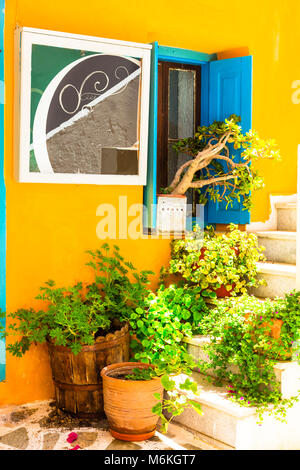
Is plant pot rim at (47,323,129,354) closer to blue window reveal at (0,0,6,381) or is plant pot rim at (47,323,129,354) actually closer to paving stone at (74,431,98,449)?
blue window reveal at (0,0,6,381)

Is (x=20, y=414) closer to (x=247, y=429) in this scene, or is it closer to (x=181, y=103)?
(x=247, y=429)

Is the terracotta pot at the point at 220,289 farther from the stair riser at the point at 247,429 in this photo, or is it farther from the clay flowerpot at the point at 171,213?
the stair riser at the point at 247,429

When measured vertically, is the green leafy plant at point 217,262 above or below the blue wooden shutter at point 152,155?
below

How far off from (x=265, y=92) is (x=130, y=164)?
1933 millimetres

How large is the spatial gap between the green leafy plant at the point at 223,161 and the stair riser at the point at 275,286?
81cm

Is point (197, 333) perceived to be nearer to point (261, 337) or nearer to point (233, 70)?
point (261, 337)

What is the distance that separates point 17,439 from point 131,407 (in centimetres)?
85

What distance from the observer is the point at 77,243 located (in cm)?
516

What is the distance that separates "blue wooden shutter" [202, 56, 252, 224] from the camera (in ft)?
19.2

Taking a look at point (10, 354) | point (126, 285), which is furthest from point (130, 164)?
point (10, 354)

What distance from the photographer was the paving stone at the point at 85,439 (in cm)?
423

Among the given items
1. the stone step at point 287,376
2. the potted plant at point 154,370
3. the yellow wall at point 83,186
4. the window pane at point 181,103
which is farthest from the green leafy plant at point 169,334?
the window pane at point 181,103

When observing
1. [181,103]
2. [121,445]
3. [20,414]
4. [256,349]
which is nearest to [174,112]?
[181,103]

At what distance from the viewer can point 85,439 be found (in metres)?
4.31
